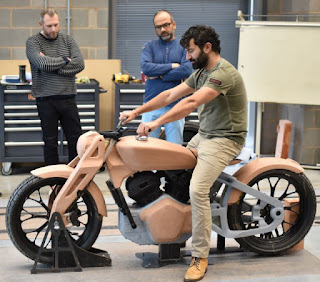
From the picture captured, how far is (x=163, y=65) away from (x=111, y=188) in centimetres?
172

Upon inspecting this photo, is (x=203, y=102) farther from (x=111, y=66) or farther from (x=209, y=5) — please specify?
(x=209, y=5)

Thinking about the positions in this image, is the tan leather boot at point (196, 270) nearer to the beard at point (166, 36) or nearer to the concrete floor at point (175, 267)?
the concrete floor at point (175, 267)

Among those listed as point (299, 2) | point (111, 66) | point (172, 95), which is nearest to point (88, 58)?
point (111, 66)

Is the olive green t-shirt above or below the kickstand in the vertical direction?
above

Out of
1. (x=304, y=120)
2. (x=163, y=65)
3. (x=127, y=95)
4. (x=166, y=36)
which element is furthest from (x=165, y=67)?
(x=304, y=120)

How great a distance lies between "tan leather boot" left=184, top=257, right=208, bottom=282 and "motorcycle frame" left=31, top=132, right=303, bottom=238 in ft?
0.77

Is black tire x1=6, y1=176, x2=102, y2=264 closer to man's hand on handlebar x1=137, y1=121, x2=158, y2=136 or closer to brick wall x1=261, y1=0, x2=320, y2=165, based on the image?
man's hand on handlebar x1=137, y1=121, x2=158, y2=136

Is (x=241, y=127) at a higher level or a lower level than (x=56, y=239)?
higher

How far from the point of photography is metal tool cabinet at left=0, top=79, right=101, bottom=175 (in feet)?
20.3

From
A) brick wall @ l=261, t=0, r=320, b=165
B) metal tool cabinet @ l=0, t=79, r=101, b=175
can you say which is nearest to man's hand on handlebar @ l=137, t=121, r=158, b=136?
metal tool cabinet @ l=0, t=79, r=101, b=175

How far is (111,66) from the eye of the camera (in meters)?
6.80

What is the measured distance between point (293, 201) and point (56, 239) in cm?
142

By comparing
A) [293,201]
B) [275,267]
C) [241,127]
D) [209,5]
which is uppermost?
[209,5]

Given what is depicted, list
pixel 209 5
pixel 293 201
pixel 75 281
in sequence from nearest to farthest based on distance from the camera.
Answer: pixel 75 281 → pixel 293 201 → pixel 209 5
